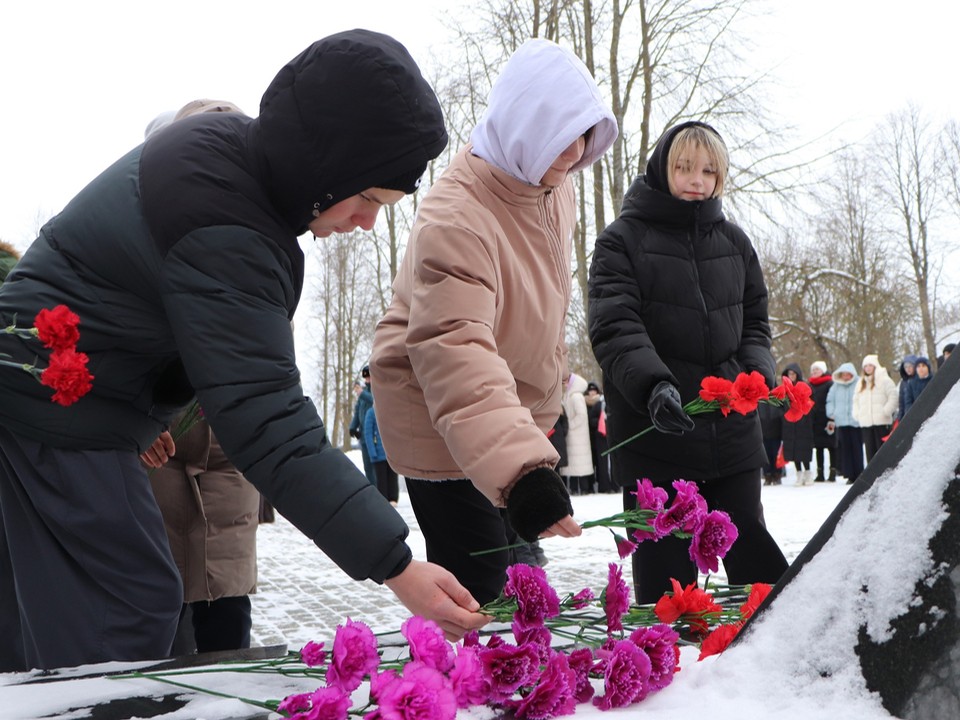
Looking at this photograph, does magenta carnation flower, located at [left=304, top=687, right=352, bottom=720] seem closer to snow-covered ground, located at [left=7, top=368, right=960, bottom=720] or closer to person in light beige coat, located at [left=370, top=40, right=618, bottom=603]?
snow-covered ground, located at [left=7, top=368, right=960, bottom=720]

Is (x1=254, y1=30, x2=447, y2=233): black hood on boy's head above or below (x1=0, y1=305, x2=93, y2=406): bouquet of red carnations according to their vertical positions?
above

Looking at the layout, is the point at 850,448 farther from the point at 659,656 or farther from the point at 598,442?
the point at 659,656

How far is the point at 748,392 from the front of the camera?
2.15 m

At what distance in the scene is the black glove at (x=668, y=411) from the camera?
9.33 ft

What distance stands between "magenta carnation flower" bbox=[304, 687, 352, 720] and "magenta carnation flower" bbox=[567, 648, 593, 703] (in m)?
0.33

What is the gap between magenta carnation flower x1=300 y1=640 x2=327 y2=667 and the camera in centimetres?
134

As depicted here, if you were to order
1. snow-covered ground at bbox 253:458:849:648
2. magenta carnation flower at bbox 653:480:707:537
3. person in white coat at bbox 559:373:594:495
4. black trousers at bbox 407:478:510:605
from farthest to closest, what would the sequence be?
person in white coat at bbox 559:373:594:495, snow-covered ground at bbox 253:458:849:648, black trousers at bbox 407:478:510:605, magenta carnation flower at bbox 653:480:707:537

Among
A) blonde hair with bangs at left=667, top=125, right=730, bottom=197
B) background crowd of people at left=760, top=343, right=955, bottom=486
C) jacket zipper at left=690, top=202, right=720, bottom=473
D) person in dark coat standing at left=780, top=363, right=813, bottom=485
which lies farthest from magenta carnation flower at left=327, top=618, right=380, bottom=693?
person in dark coat standing at left=780, top=363, right=813, bottom=485

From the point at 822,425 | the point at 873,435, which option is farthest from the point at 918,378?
the point at 822,425

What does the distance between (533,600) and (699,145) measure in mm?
2296

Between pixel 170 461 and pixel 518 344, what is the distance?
147 centimetres

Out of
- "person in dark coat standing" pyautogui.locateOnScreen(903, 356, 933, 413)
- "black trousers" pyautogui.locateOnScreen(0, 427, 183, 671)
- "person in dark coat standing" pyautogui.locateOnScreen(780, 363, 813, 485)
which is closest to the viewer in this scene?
"black trousers" pyautogui.locateOnScreen(0, 427, 183, 671)

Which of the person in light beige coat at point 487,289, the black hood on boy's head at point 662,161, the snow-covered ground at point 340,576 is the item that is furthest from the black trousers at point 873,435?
the person in light beige coat at point 487,289

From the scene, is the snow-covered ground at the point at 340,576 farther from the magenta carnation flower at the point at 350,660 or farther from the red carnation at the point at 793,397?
the magenta carnation flower at the point at 350,660
